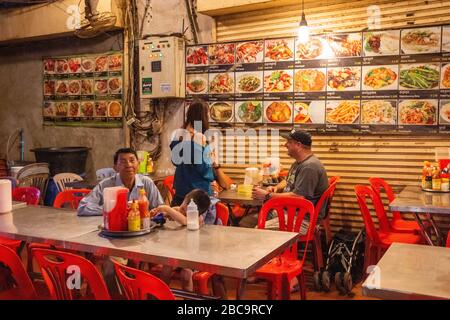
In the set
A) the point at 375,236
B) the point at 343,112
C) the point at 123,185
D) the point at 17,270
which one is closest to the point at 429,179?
the point at 375,236

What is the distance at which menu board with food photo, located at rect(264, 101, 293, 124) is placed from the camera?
5.91 metres

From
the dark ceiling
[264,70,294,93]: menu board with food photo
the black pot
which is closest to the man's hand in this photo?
[264,70,294,93]: menu board with food photo

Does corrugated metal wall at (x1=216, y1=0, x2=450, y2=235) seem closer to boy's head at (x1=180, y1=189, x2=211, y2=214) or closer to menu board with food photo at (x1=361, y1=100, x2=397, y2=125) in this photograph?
menu board with food photo at (x1=361, y1=100, x2=397, y2=125)

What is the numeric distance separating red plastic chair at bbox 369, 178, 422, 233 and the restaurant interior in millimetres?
25

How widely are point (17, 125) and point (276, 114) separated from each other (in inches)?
199

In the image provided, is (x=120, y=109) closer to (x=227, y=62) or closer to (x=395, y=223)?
(x=227, y=62)

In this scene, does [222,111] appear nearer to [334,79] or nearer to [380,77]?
[334,79]

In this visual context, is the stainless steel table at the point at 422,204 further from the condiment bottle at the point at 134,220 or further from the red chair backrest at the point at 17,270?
the red chair backrest at the point at 17,270

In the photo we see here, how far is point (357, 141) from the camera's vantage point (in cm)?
569

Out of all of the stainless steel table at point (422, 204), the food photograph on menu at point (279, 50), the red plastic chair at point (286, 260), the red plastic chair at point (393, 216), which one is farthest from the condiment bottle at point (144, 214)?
the food photograph on menu at point (279, 50)

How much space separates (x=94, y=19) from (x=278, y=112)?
120 inches

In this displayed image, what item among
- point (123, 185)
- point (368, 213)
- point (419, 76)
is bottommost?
point (368, 213)

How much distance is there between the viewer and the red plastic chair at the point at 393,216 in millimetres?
5008
